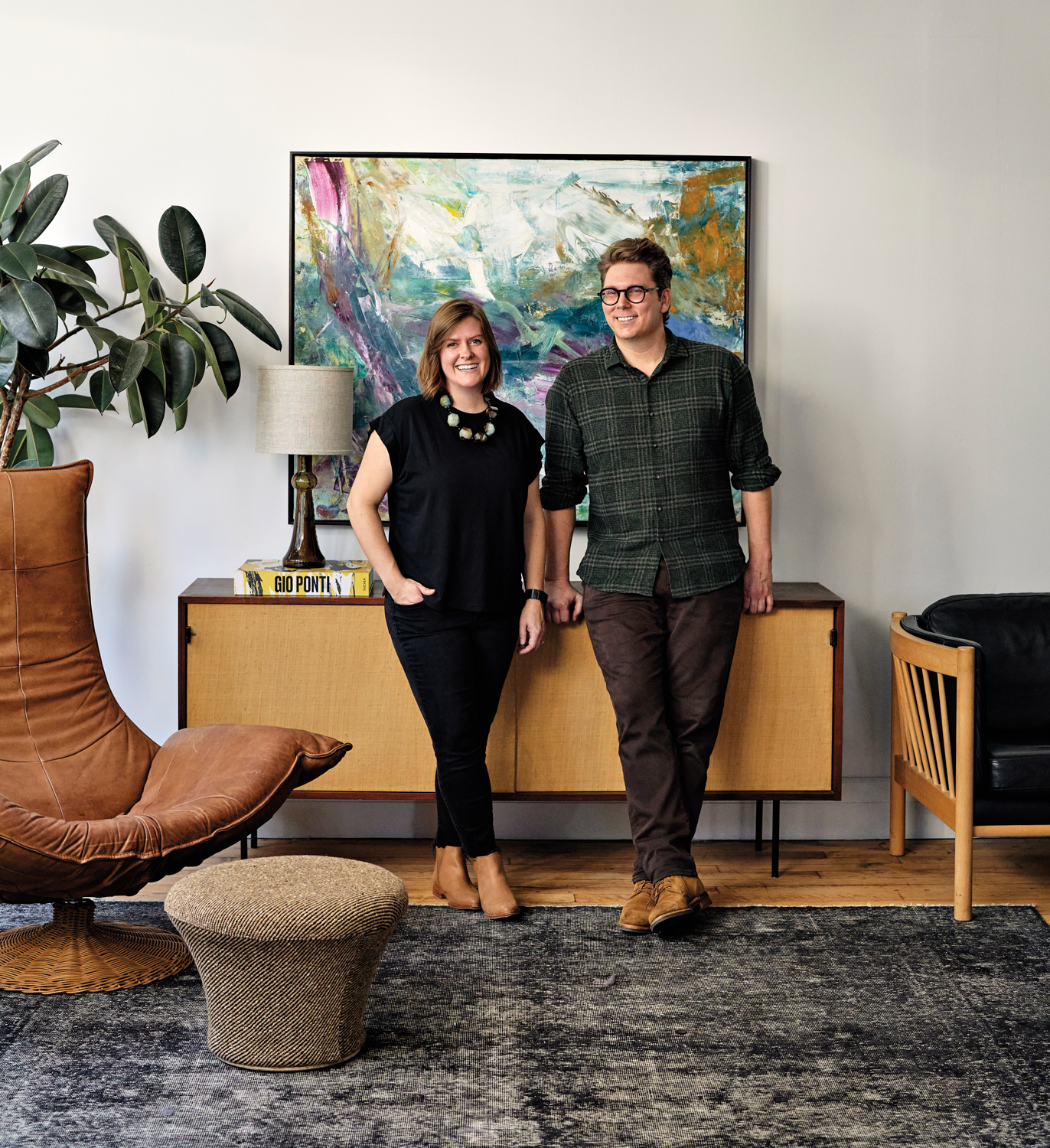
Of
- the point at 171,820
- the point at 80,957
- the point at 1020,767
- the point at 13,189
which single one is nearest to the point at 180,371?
the point at 13,189

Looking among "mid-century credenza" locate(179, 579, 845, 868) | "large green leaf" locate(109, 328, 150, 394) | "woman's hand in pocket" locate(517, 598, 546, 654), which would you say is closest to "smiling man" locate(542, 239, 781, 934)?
"woman's hand in pocket" locate(517, 598, 546, 654)

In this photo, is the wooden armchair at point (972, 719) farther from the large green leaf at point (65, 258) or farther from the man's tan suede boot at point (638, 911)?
the large green leaf at point (65, 258)

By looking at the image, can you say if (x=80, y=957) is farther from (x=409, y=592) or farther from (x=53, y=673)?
(x=409, y=592)

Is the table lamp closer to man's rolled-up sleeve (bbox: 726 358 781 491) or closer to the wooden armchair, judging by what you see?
man's rolled-up sleeve (bbox: 726 358 781 491)

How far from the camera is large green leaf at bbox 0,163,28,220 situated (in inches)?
113

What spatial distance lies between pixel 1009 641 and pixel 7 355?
288cm

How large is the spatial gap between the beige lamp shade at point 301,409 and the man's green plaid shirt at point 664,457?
67cm

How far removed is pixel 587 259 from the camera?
11.2 ft

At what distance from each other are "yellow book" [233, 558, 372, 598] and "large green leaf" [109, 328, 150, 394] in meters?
0.60

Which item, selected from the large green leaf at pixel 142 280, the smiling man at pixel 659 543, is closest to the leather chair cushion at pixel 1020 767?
the smiling man at pixel 659 543

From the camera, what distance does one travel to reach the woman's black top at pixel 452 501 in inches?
108

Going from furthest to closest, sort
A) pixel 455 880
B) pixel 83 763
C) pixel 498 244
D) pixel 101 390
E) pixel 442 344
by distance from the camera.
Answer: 1. pixel 498 244
2. pixel 101 390
3. pixel 455 880
4. pixel 442 344
5. pixel 83 763

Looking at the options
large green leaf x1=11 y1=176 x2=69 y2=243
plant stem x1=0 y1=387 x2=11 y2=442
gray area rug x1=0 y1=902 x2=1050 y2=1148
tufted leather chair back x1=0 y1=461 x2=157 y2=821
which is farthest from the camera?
plant stem x1=0 y1=387 x2=11 y2=442

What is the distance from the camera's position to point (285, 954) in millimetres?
1987
